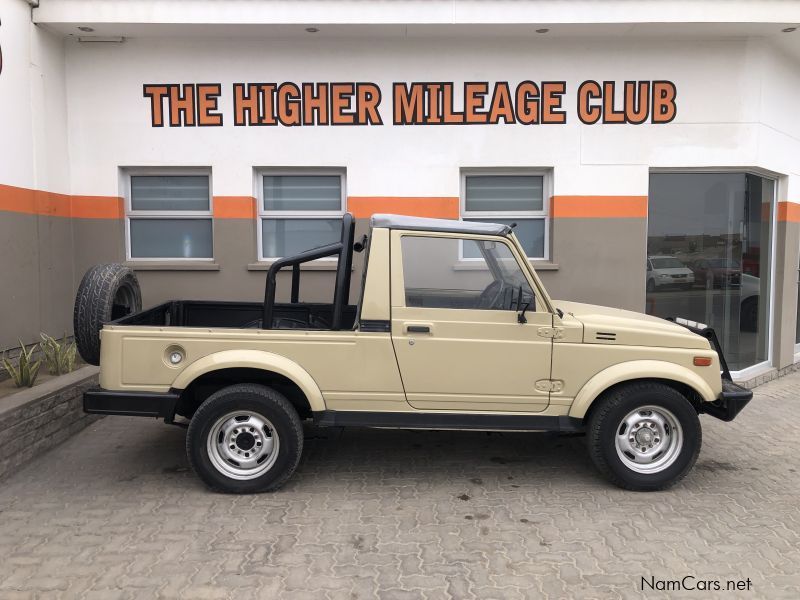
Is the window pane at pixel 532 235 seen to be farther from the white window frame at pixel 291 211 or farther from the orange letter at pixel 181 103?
the orange letter at pixel 181 103

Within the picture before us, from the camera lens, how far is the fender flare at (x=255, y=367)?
424 cm

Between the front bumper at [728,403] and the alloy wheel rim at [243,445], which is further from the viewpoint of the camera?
the front bumper at [728,403]

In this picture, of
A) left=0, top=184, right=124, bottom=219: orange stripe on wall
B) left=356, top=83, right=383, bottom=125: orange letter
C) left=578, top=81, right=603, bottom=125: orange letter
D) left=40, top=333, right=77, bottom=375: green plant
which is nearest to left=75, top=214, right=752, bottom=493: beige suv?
left=40, top=333, right=77, bottom=375: green plant

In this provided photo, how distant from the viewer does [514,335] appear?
4.30 metres

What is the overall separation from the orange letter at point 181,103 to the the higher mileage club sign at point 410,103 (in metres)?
0.01

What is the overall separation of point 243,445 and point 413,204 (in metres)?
4.01

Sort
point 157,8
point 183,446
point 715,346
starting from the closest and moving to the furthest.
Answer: point 715,346, point 183,446, point 157,8

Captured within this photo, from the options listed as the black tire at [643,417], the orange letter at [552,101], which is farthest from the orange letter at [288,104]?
the black tire at [643,417]

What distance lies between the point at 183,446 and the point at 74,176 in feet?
13.1

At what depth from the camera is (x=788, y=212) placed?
816 centimetres

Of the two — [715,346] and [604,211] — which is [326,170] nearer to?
[604,211]

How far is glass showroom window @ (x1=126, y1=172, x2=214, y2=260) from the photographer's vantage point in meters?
7.69

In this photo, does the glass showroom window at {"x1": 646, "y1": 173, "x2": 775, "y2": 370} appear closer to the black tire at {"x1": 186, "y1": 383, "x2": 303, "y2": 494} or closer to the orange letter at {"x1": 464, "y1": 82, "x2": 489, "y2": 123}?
the orange letter at {"x1": 464, "y1": 82, "x2": 489, "y2": 123}

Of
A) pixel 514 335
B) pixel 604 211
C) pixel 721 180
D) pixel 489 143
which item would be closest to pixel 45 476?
pixel 514 335
